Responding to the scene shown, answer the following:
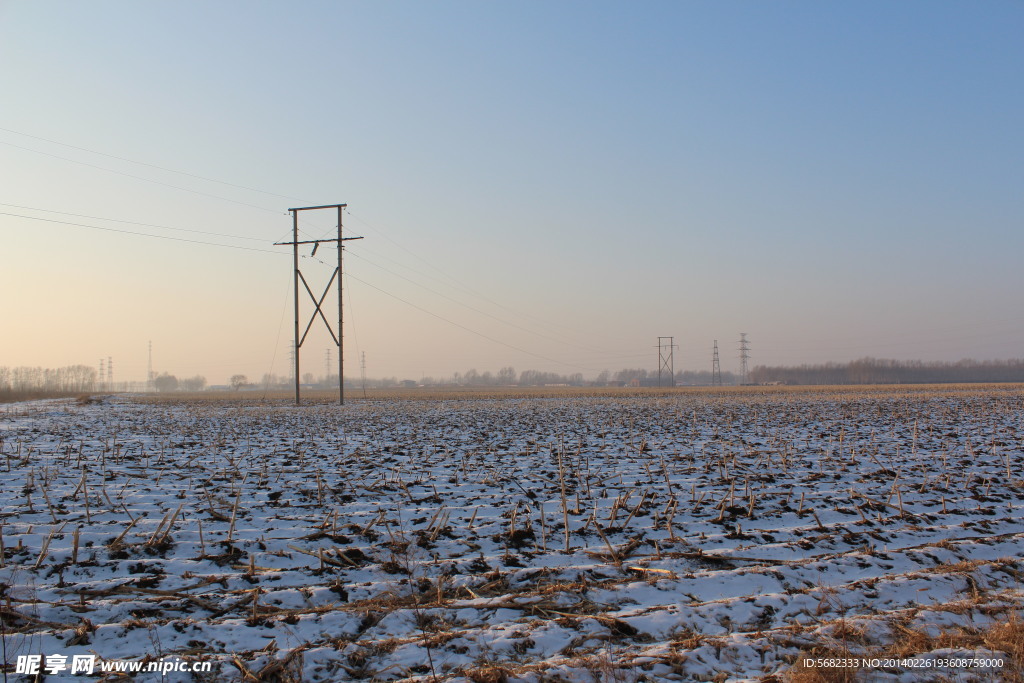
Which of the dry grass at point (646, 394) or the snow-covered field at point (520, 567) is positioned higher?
the snow-covered field at point (520, 567)

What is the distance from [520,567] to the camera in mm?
5941

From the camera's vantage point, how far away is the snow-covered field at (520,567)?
4.11 metres

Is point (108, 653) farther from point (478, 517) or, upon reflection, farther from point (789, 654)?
point (789, 654)

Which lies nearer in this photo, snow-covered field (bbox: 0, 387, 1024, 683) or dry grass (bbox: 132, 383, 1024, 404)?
snow-covered field (bbox: 0, 387, 1024, 683)

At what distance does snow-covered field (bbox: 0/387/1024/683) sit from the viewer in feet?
13.5

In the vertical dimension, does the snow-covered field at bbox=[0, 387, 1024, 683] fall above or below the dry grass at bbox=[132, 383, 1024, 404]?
above

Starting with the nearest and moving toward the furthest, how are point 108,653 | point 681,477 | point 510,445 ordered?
point 108,653
point 681,477
point 510,445

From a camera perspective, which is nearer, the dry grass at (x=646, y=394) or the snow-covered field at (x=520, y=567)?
the snow-covered field at (x=520, y=567)

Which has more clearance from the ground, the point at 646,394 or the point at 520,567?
the point at 520,567

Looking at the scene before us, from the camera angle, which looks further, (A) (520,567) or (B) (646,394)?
(B) (646,394)

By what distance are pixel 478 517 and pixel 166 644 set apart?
4059 mm

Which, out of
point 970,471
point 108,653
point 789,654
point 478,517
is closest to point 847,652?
point 789,654

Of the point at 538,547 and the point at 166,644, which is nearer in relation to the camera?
the point at 166,644

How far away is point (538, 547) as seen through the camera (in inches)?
254
